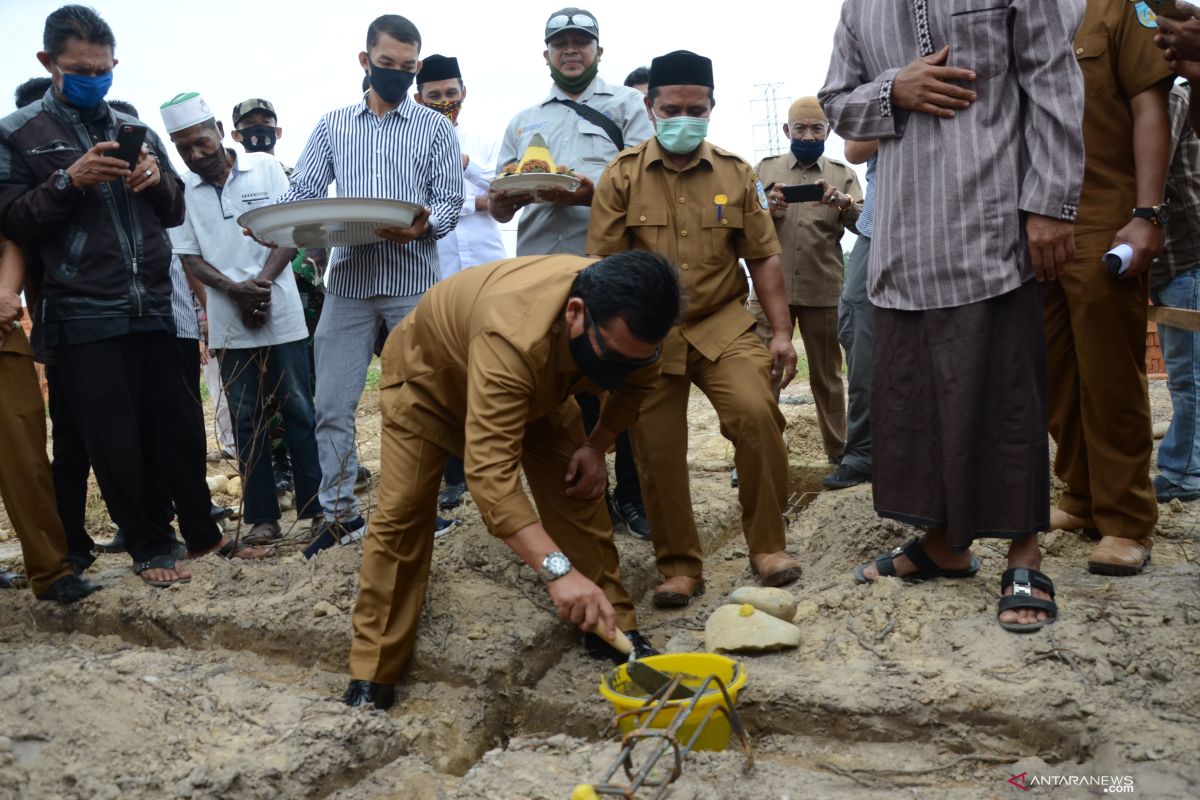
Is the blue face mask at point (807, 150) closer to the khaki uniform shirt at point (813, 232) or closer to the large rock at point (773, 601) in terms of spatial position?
the khaki uniform shirt at point (813, 232)

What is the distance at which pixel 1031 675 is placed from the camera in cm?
302

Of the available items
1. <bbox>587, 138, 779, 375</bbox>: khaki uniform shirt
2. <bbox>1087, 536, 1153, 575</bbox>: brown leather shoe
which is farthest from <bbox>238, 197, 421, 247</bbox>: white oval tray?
<bbox>1087, 536, 1153, 575</bbox>: brown leather shoe

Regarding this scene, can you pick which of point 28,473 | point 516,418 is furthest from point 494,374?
point 28,473

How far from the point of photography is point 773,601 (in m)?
3.54

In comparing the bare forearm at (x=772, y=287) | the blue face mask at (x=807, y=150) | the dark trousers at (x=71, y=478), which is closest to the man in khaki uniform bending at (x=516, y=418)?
the bare forearm at (x=772, y=287)

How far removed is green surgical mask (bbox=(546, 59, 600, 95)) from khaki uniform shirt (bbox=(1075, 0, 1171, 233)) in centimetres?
214

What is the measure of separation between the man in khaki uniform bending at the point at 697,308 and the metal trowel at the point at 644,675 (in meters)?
1.15

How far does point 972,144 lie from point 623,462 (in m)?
2.25

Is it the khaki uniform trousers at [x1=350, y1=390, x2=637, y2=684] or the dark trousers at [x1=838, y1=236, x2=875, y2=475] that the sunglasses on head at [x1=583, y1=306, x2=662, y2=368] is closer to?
the khaki uniform trousers at [x1=350, y1=390, x2=637, y2=684]

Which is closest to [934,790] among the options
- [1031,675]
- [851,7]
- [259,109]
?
[1031,675]

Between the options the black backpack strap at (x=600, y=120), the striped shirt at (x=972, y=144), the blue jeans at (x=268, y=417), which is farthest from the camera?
the blue jeans at (x=268, y=417)

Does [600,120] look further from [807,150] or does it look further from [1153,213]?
[1153,213]

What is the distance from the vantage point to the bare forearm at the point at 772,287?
4.29 m

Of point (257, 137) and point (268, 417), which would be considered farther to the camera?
point (257, 137)
